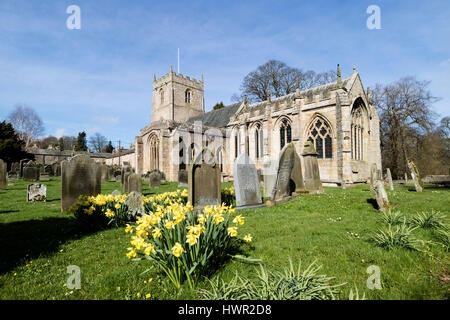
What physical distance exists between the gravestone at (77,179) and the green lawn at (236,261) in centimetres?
106

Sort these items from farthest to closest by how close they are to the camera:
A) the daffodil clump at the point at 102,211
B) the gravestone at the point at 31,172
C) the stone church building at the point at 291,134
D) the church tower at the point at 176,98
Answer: the church tower at the point at 176,98
the gravestone at the point at 31,172
the stone church building at the point at 291,134
the daffodil clump at the point at 102,211

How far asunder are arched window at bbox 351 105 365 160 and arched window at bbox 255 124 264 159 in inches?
310

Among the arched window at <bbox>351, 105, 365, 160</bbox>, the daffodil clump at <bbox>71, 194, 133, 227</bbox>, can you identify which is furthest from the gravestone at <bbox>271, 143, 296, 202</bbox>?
the arched window at <bbox>351, 105, 365, 160</bbox>

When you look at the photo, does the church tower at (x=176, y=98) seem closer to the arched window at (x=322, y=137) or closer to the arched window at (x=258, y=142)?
the arched window at (x=258, y=142)

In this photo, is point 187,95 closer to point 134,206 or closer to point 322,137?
point 322,137

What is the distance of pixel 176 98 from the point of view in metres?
34.9

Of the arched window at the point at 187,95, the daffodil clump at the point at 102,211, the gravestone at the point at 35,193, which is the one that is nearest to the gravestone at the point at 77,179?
the daffodil clump at the point at 102,211

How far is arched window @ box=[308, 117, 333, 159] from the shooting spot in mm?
17031

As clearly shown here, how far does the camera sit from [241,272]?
9.00ft

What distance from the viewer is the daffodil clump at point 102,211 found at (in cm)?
503

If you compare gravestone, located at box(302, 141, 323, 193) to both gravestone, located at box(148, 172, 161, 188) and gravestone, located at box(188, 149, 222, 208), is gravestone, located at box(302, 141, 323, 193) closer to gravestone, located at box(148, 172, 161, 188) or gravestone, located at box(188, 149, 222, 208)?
gravestone, located at box(188, 149, 222, 208)

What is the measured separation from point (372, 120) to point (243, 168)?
54.4 feet

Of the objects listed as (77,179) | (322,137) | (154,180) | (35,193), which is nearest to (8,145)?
(154,180)
